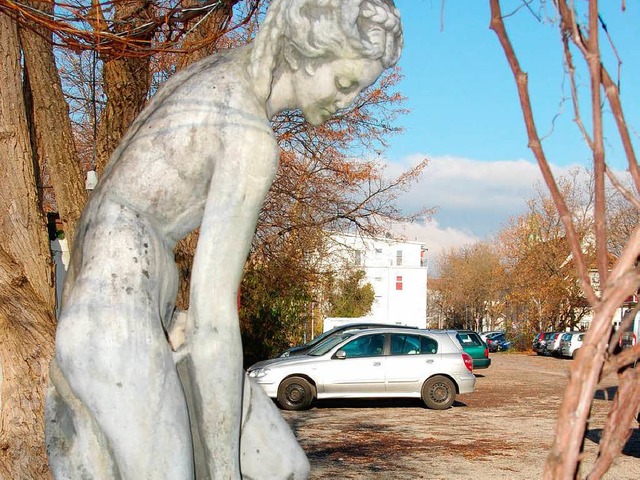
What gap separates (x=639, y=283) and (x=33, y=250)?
17.2 ft

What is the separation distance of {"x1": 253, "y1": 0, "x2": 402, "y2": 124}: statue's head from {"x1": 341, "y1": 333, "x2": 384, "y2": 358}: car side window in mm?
14317

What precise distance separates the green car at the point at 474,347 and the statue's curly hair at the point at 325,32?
1054 inches

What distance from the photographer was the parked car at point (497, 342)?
5300cm

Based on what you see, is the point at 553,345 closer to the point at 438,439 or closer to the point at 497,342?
the point at 497,342

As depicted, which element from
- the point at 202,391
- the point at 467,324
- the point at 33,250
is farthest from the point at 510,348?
the point at 202,391

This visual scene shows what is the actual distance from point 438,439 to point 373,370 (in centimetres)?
351

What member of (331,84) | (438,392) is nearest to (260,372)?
(438,392)

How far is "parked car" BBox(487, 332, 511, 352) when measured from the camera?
174 feet

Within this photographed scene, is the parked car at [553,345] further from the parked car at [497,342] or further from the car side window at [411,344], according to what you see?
the car side window at [411,344]

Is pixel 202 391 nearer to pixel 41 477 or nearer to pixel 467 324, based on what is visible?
pixel 41 477

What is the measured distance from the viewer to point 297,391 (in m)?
16.4

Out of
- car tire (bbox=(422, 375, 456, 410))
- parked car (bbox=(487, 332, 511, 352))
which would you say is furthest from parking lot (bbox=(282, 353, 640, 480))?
parked car (bbox=(487, 332, 511, 352))

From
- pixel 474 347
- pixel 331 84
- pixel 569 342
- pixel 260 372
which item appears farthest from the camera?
pixel 569 342

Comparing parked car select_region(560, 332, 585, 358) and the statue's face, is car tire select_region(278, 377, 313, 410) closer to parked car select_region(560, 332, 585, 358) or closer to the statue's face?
the statue's face
